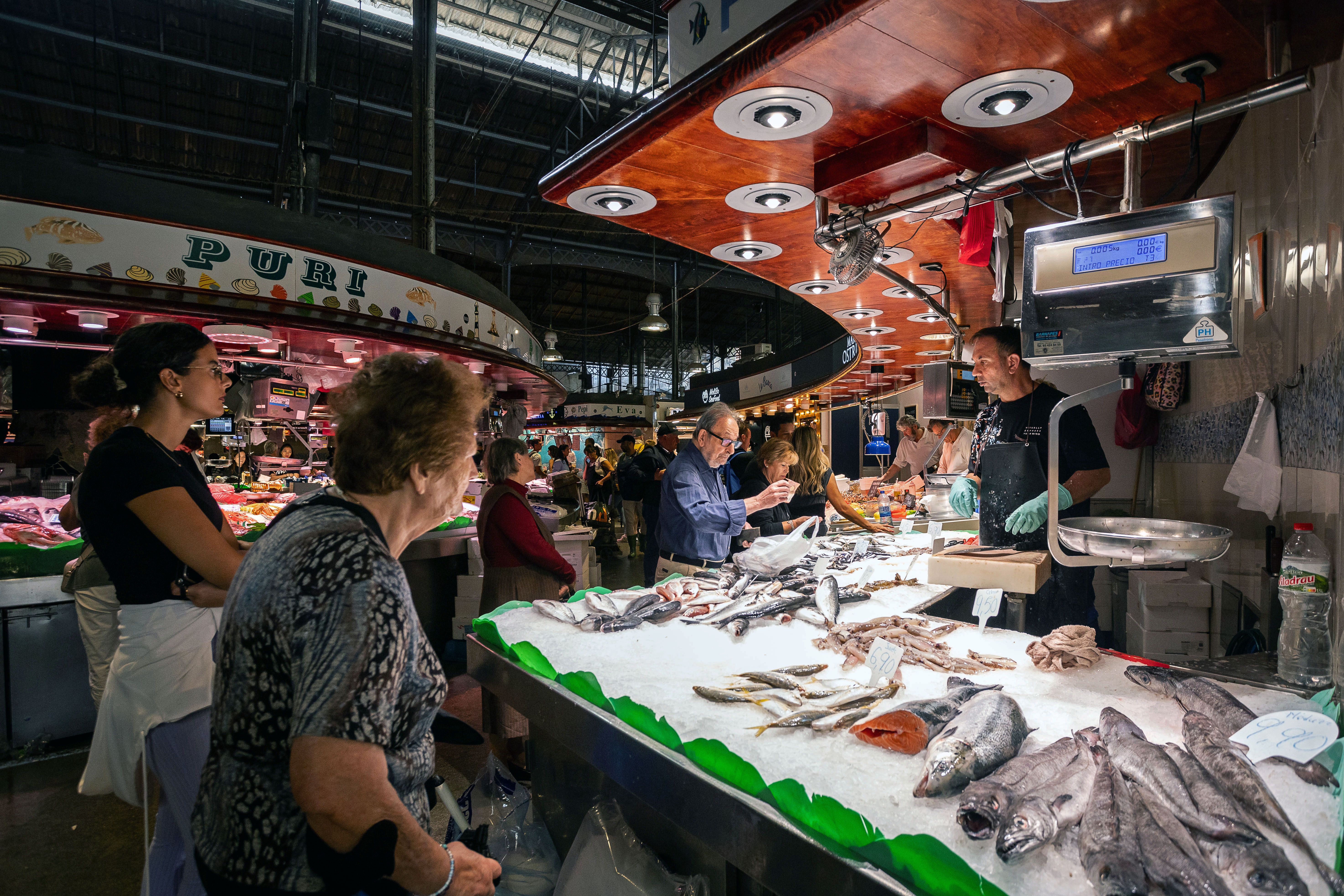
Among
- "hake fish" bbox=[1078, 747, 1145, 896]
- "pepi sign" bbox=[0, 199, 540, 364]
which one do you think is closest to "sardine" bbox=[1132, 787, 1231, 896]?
"hake fish" bbox=[1078, 747, 1145, 896]

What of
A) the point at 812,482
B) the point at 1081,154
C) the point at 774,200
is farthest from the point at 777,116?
the point at 812,482

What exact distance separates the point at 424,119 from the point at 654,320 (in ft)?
25.7

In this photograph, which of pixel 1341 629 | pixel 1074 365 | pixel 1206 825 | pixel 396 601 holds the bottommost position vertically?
pixel 1206 825

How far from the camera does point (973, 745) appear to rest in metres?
1.22

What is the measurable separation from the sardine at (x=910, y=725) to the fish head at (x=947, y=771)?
134mm

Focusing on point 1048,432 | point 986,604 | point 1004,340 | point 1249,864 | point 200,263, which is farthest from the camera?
point 200,263

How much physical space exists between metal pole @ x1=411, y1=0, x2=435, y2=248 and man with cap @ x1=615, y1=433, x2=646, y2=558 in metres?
3.47

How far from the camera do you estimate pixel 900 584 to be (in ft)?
9.95

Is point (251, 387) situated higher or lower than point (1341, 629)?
higher

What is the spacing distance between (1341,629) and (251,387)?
26.8ft

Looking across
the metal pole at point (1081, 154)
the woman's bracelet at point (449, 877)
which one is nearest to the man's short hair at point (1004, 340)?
the metal pole at point (1081, 154)

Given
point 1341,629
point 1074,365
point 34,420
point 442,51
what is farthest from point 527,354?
point 1341,629

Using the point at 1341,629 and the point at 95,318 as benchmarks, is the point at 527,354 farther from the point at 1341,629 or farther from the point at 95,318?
the point at 1341,629

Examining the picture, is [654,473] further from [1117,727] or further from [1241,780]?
[1241,780]
